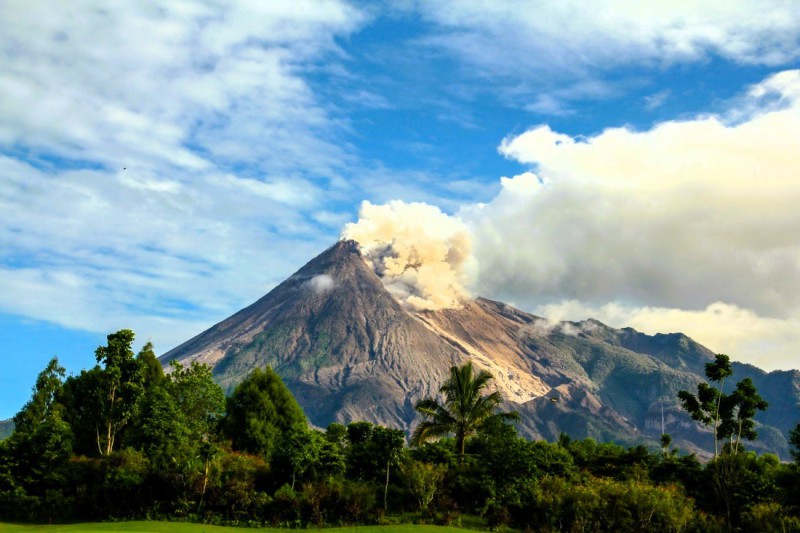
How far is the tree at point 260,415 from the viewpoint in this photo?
61.0 m

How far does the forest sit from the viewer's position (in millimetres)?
46000

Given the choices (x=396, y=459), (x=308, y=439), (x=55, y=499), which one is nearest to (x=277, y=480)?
(x=308, y=439)

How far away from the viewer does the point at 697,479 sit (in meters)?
51.7

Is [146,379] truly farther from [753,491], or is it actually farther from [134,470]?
[753,491]

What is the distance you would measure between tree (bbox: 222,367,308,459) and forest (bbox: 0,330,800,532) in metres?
7.42

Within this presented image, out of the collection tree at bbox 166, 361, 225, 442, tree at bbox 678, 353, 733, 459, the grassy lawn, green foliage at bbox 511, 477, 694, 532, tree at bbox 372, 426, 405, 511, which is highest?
tree at bbox 678, 353, 733, 459

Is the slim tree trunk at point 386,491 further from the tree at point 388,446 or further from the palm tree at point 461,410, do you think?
the palm tree at point 461,410

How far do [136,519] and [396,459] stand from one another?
1629cm

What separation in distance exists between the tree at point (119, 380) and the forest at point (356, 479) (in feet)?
0.33

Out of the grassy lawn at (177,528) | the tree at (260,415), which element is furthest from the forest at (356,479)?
the tree at (260,415)

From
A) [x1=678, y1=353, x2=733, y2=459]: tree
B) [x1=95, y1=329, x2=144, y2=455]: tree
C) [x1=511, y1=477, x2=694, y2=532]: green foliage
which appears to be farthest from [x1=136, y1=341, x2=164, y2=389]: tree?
[x1=678, y1=353, x2=733, y2=459]: tree

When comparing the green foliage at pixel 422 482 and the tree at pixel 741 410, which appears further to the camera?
the tree at pixel 741 410

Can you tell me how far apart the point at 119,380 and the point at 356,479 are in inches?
744

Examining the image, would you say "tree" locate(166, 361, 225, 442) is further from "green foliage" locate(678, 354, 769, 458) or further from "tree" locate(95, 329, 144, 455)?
"green foliage" locate(678, 354, 769, 458)
